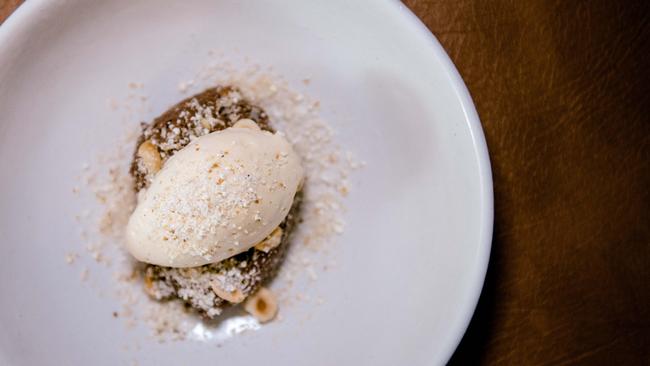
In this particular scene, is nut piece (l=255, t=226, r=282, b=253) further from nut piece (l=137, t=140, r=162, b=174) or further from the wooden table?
the wooden table

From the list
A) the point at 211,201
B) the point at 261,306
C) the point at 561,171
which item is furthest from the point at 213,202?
the point at 561,171

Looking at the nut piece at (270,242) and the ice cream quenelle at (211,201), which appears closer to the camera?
the ice cream quenelle at (211,201)

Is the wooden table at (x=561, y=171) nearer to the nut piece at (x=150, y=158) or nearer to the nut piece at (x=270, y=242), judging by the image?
the nut piece at (x=270, y=242)

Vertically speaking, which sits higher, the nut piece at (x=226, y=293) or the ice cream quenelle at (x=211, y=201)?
the ice cream quenelle at (x=211, y=201)

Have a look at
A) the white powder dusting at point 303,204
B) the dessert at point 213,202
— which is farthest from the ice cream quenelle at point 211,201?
the white powder dusting at point 303,204

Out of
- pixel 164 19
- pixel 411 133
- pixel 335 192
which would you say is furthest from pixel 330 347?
pixel 164 19

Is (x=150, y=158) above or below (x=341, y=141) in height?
above

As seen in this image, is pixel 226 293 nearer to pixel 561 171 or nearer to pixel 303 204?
pixel 303 204
